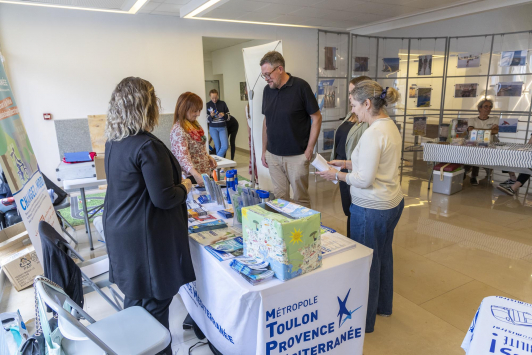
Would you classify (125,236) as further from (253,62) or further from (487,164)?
(487,164)

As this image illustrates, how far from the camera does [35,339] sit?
158 centimetres

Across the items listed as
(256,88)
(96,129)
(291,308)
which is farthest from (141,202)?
(96,129)

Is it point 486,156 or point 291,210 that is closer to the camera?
point 291,210

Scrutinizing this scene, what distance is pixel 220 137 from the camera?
7.21 metres

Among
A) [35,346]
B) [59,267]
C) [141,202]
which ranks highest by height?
[141,202]

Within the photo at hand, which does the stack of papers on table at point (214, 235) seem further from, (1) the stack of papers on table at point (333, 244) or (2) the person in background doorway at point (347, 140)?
(2) the person in background doorway at point (347, 140)

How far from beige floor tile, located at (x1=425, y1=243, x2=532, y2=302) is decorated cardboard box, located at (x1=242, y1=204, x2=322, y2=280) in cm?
207

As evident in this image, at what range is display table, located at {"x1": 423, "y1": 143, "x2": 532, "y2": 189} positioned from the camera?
4512 millimetres

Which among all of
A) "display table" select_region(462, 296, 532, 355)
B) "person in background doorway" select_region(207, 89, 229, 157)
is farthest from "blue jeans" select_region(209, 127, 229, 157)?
"display table" select_region(462, 296, 532, 355)

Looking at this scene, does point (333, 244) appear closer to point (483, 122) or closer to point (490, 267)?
→ point (490, 267)

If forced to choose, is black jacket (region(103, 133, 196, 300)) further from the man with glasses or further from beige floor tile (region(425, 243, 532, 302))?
beige floor tile (region(425, 243, 532, 302))

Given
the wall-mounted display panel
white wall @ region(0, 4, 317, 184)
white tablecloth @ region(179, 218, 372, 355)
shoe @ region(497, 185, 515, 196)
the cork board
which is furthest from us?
the wall-mounted display panel

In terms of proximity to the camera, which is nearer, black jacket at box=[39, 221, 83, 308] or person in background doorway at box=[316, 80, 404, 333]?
black jacket at box=[39, 221, 83, 308]

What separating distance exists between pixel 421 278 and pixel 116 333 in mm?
2349
